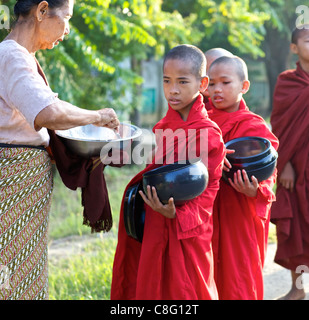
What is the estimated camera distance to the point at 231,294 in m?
2.76

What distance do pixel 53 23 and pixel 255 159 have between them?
1216mm

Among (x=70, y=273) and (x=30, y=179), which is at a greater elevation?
(x=30, y=179)

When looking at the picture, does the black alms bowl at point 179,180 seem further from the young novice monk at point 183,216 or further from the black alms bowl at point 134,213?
the black alms bowl at point 134,213

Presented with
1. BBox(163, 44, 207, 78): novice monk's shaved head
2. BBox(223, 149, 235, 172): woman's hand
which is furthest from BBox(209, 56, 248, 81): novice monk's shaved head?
BBox(223, 149, 235, 172): woman's hand

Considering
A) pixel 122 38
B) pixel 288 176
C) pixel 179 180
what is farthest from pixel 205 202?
pixel 122 38

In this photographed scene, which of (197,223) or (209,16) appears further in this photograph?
(209,16)

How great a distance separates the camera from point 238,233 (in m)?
2.78

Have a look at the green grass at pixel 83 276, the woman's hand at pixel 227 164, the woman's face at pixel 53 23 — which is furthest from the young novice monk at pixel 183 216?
the green grass at pixel 83 276

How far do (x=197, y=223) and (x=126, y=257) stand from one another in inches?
21.6

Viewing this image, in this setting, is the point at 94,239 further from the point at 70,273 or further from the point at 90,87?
the point at 90,87

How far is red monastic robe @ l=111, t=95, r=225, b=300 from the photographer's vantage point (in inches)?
94.3

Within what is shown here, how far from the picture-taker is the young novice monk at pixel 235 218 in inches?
109

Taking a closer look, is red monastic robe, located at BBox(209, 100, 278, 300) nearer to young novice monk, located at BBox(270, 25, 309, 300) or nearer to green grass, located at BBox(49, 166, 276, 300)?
young novice monk, located at BBox(270, 25, 309, 300)
